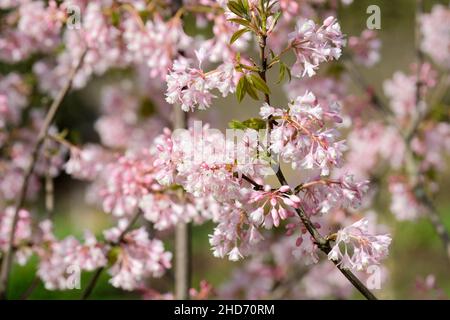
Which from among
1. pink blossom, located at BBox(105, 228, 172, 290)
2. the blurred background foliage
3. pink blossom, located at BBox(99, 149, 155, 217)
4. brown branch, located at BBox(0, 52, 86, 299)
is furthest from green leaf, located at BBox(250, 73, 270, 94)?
A: the blurred background foliage

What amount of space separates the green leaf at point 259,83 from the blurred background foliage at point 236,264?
264cm

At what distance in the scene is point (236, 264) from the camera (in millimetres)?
8477

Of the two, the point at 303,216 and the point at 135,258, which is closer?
the point at 303,216

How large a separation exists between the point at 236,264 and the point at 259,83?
686 cm

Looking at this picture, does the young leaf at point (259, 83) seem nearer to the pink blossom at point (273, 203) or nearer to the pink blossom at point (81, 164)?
the pink blossom at point (273, 203)

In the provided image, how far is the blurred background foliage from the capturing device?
6.35 m

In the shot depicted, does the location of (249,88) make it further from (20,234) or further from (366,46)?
(366,46)

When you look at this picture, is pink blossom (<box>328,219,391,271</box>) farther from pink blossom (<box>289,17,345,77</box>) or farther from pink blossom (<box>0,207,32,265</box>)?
pink blossom (<box>0,207,32,265</box>)

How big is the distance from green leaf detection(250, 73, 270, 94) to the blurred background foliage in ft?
8.66

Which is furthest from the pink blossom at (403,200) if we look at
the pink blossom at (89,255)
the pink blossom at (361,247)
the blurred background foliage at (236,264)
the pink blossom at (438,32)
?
the pink blossom at (361,247)

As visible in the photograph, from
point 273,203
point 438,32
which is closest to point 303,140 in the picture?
point 273,203

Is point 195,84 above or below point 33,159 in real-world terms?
below

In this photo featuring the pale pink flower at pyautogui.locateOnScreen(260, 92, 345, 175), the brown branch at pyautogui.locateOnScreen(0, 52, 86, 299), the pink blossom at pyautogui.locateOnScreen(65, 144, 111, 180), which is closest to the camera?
the pale pink flower at pyautogui.locateOnScreen(260, 92, 345, 175)

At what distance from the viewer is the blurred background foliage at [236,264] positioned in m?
6.35
